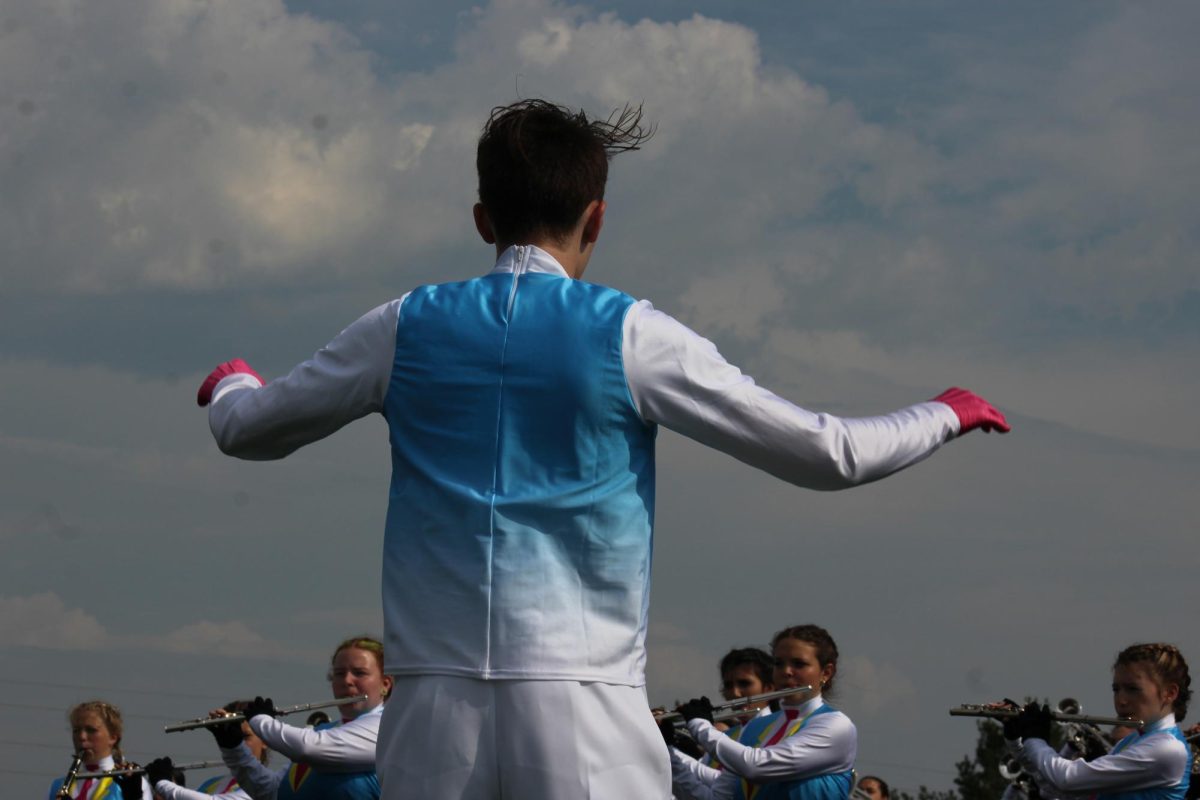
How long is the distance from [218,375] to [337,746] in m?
6.85

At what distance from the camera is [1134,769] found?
8688 mm

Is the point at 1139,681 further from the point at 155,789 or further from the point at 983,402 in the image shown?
the point at 155,789

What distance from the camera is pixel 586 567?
11.0 ft

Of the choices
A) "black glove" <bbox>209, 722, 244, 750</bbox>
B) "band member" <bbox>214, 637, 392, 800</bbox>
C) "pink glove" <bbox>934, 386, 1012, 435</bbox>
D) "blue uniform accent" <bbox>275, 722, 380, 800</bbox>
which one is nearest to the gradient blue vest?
"pink glove" <bbox>934, 386, 1012, 435</bbox>

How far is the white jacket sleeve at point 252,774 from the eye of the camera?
11.5 meters

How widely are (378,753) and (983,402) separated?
57.0 inches

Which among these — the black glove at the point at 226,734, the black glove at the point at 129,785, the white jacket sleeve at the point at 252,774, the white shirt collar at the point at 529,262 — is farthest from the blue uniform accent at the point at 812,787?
the white shirt collar at the point at 529,262

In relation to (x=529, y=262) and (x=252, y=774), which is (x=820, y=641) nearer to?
(x=252, y=774)

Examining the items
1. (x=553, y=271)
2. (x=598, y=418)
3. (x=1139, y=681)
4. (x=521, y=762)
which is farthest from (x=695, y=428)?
(x=1139, y=681)

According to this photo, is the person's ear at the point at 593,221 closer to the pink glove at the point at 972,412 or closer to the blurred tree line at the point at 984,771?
the pink glove at the point at 972,412

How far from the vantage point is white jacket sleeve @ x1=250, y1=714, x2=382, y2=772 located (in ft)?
34.2

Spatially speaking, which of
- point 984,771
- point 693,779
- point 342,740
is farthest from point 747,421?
point 984,771

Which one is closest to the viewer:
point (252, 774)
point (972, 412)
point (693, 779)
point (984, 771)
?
point (972, 412)

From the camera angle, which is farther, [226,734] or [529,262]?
[226,734]
